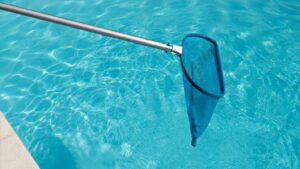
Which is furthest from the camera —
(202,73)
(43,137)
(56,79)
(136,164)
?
(56,79)

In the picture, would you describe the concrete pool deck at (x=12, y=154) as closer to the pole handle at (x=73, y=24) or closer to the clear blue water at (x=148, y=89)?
the clear blue water at (x=148, y=89)

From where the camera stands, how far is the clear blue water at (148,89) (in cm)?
537

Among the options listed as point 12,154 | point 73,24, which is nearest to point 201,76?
point 73,24

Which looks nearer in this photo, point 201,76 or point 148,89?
point 201,76

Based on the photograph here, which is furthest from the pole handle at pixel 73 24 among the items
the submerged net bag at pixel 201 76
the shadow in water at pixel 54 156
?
the shadow in water at pixel 54 156

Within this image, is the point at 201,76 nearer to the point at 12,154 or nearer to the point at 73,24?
the point at 73,24

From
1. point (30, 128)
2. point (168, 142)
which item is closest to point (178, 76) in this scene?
point (168, 142)

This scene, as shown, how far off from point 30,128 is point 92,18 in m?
3.67

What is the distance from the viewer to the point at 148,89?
629cm

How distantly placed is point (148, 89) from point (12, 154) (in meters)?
2.98

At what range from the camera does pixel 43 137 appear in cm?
559

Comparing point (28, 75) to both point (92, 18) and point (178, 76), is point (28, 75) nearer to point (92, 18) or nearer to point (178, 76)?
point (92, 18)

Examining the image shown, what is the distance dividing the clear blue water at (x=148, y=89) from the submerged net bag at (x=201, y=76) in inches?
116

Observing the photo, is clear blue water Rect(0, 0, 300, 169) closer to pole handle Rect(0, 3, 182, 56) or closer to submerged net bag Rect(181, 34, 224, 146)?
submerged net bag Rect(181, 34, 224, 146)
